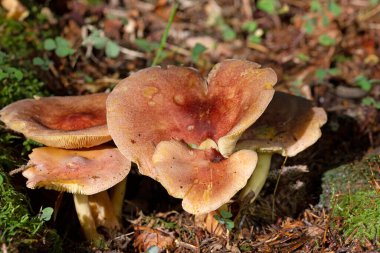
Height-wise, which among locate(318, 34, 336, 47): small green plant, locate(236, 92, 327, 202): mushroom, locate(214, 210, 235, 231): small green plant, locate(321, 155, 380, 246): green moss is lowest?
locate(318, 34, 336, 47): small green plant

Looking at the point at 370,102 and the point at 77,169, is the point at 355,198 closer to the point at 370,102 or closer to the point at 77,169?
the point at 370,102

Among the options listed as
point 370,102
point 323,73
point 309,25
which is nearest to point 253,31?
point 309,25

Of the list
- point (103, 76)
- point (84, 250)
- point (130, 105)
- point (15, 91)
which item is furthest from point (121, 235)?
point (103, 76)

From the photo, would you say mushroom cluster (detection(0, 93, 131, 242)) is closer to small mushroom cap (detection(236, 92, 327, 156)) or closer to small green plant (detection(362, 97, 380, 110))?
small mushroom cap (detection(236, 92, 327, 156))

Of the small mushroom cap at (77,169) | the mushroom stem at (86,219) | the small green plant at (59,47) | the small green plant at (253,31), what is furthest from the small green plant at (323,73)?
the mushroom stem at (86,219)

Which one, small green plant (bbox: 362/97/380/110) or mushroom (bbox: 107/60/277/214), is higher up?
mushroom (bbox: 107/60/277/214)

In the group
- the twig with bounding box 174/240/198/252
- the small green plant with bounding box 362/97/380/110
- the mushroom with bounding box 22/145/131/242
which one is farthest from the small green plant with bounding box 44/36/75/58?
the small green plant with bounding box 362/97/380/110

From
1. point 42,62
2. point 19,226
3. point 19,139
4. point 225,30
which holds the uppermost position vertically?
point 42,62

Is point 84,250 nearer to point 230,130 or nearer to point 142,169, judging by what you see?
point 142,169
